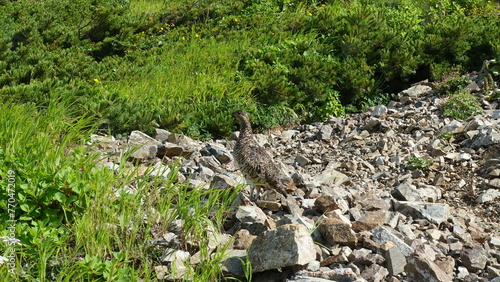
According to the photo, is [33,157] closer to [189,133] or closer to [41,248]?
[41,248]

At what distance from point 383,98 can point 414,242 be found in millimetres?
5587

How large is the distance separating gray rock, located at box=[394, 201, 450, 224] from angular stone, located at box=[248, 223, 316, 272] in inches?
63.7

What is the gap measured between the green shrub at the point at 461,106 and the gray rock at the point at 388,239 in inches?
162

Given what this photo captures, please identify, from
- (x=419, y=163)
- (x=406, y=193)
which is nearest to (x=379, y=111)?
(x=419, y=163)

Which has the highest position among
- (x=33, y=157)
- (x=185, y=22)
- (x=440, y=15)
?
(x=33, y=157)

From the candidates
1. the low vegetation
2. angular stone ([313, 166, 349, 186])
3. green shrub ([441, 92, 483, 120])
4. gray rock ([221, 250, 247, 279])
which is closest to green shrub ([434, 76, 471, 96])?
the low vegetation

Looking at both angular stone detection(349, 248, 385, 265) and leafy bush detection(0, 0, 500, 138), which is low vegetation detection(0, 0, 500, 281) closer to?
leafy bush detection(0, 0, 500, 138)

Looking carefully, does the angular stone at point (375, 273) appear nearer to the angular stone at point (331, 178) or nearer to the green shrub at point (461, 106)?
the angular stone at point (331, 178)

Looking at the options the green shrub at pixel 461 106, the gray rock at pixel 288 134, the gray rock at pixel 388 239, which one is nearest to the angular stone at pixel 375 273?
the gray rock at pixel 388 239

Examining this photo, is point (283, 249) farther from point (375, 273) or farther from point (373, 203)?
point (373, 203)

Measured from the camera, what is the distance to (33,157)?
4.76 metres

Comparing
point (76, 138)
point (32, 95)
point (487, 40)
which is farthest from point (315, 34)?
point (76, 138)

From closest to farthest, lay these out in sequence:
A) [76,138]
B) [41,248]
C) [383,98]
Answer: [41,248] < [76,138] < [383,98]

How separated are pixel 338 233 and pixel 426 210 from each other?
1277 mm
